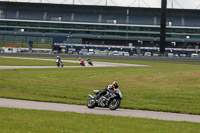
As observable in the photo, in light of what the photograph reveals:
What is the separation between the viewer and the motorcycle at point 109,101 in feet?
50.6

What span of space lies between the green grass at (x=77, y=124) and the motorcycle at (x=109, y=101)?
8.70 feet

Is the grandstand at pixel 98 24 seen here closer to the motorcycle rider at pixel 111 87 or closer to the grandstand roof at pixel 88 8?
the grandstand roof at pixel 88 8

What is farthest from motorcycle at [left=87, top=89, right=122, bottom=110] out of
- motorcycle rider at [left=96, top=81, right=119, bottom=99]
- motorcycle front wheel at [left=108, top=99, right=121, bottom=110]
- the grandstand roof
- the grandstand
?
the grandstand roof

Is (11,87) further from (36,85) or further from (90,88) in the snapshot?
(90,88)

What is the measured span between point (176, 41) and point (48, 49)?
139 feet

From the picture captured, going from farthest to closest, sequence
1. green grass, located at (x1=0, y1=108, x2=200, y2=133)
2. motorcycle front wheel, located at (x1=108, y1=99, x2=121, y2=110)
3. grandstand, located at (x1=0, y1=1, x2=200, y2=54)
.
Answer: grandstand, located at (x1=0, y1=1, x2=200, y2=54) < motorcycle front wheel, located at (x1=108, y1=99, x2=121, y2=110) < green grass, located at (x1=0, y1=108, x2=200, y2=133)

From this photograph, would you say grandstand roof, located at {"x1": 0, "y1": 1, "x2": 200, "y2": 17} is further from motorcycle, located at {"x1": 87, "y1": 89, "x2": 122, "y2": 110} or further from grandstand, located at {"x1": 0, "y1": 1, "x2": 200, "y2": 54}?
motorcycle, located at {"x1": 87, "y1": 89, "x2": 122, "y2": 110}

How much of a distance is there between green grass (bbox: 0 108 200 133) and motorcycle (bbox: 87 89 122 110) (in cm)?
265

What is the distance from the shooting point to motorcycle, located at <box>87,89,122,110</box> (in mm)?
15420

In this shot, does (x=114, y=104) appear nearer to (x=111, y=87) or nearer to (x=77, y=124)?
(x=111, y=87)

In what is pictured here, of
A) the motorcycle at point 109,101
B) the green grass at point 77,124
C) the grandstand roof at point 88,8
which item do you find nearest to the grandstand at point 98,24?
the grandstand roof at point 88,8

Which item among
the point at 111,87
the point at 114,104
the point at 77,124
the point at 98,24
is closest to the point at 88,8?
the point at 98,24

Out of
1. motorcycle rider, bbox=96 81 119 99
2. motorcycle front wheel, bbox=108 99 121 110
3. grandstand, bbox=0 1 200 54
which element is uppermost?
grandstand, bbox=0 1 200 54

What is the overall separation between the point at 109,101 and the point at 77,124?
4817 mm
